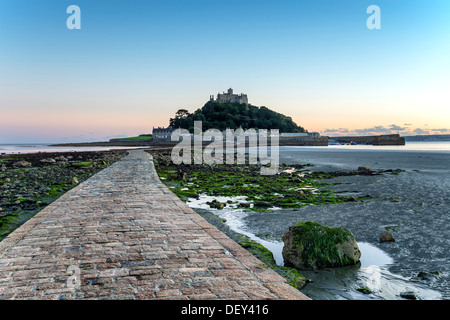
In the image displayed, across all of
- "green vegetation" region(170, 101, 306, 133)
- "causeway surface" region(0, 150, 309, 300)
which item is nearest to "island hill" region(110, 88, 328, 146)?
"green vegetation" region(170, 101, 306, 133)

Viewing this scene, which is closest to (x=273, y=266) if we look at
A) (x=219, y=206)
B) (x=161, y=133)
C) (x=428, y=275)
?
(x=428, y=275)

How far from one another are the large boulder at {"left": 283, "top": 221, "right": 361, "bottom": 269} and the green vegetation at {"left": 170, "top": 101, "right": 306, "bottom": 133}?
97986 millimetres

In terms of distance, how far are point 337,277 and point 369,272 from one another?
64cm

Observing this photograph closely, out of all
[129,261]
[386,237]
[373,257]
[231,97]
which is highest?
[231,97]

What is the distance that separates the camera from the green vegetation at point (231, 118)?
352 ft

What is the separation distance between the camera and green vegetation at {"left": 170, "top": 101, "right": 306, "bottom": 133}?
10725 cm

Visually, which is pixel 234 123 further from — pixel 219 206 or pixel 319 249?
pixel 319 249

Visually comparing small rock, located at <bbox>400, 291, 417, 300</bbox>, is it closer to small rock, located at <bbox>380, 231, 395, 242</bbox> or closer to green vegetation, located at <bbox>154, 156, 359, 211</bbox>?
small rock, located at <bbox>380, 231, 395, 242</bbox>

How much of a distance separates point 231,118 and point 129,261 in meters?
108

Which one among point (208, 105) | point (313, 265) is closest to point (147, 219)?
point (313, 265)

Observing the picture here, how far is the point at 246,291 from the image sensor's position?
3.16 m

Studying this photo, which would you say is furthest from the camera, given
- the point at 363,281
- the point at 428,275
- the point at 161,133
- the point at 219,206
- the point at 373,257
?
the point at 161,133

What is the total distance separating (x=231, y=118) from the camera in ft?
363
